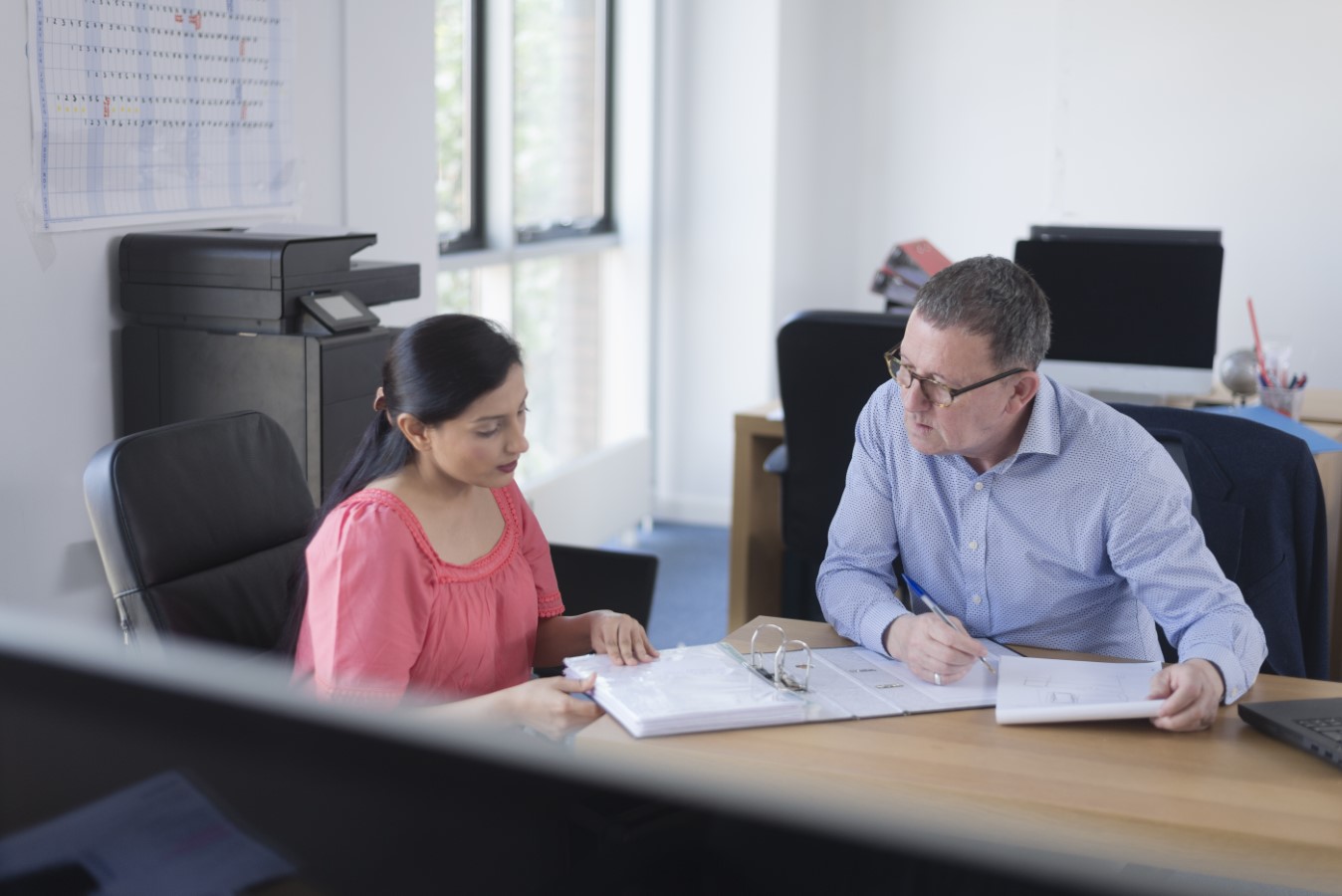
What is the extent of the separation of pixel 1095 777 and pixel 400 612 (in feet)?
2.61

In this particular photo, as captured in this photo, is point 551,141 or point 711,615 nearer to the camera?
point 711,615

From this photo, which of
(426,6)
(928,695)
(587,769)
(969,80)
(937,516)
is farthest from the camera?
(969,80)

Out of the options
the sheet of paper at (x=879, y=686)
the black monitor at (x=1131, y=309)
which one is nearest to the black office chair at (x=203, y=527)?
the sheet of paper at (x=879, y=686)

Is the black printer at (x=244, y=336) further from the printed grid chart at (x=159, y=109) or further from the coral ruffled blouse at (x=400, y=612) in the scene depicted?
the coral ruffled blouse at (x=400, y=612)

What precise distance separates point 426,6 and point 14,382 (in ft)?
4.97

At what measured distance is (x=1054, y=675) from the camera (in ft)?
5.27

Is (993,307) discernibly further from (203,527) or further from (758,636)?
(203,527)

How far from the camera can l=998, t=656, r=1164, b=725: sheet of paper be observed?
4.83 ft

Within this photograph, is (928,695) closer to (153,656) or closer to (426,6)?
(153,656)

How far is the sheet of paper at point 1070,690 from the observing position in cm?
147

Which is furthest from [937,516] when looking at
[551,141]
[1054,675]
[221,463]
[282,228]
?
[551,141]

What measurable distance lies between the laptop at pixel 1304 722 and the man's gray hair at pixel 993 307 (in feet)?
1.74

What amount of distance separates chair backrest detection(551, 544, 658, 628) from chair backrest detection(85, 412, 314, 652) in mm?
451

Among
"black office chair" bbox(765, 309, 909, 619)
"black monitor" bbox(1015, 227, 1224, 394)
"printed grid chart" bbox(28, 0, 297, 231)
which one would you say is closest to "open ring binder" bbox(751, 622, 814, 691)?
"black office chair" bbox(765, 309, 909, 619)
